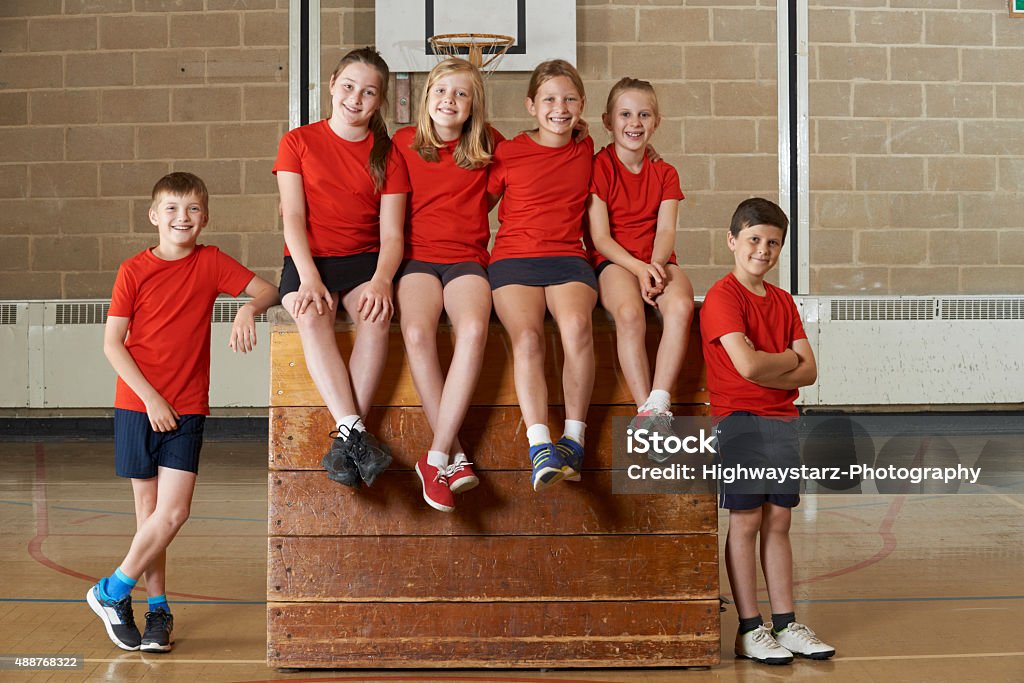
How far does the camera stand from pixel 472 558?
2.22 metres

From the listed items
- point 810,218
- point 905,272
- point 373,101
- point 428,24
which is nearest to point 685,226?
point 810,218

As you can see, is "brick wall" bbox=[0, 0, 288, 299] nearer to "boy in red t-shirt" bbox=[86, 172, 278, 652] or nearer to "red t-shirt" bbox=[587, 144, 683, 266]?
"boy in red t-shirt" bbox=[86, 172, 278, 652]

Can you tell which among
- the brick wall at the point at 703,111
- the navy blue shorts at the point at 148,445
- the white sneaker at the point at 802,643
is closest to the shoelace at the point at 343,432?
the navy blue shorts at the point at 148,445

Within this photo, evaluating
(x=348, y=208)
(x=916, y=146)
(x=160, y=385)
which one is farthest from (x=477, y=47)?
(x=160, y=385)

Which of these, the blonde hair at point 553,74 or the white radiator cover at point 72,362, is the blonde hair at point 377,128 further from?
the white radiator cover at point 72,362

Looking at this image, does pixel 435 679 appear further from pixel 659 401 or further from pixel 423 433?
pixel 659 401

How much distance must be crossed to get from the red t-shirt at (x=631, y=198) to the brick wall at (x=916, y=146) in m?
3.87

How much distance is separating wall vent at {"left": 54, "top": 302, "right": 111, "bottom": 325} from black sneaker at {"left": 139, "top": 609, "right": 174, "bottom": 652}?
4.24 meters

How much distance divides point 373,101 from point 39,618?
1529mm

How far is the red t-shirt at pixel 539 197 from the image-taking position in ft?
8.13

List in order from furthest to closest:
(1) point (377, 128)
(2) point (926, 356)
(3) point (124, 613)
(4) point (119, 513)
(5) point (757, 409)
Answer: (2) point (926, 356) < (4) point (119, 513) < (1) point (377, 128) < (3) point (124, 613) < (5) point (757, 409)

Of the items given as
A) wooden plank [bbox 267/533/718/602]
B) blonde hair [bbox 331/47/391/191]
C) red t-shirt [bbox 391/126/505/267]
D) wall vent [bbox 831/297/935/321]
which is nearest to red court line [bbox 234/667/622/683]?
wooden plank [bbox 267/533/718/602]

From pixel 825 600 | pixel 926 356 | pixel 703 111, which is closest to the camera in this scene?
pixel 825 600

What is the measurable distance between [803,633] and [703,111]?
174 inches
